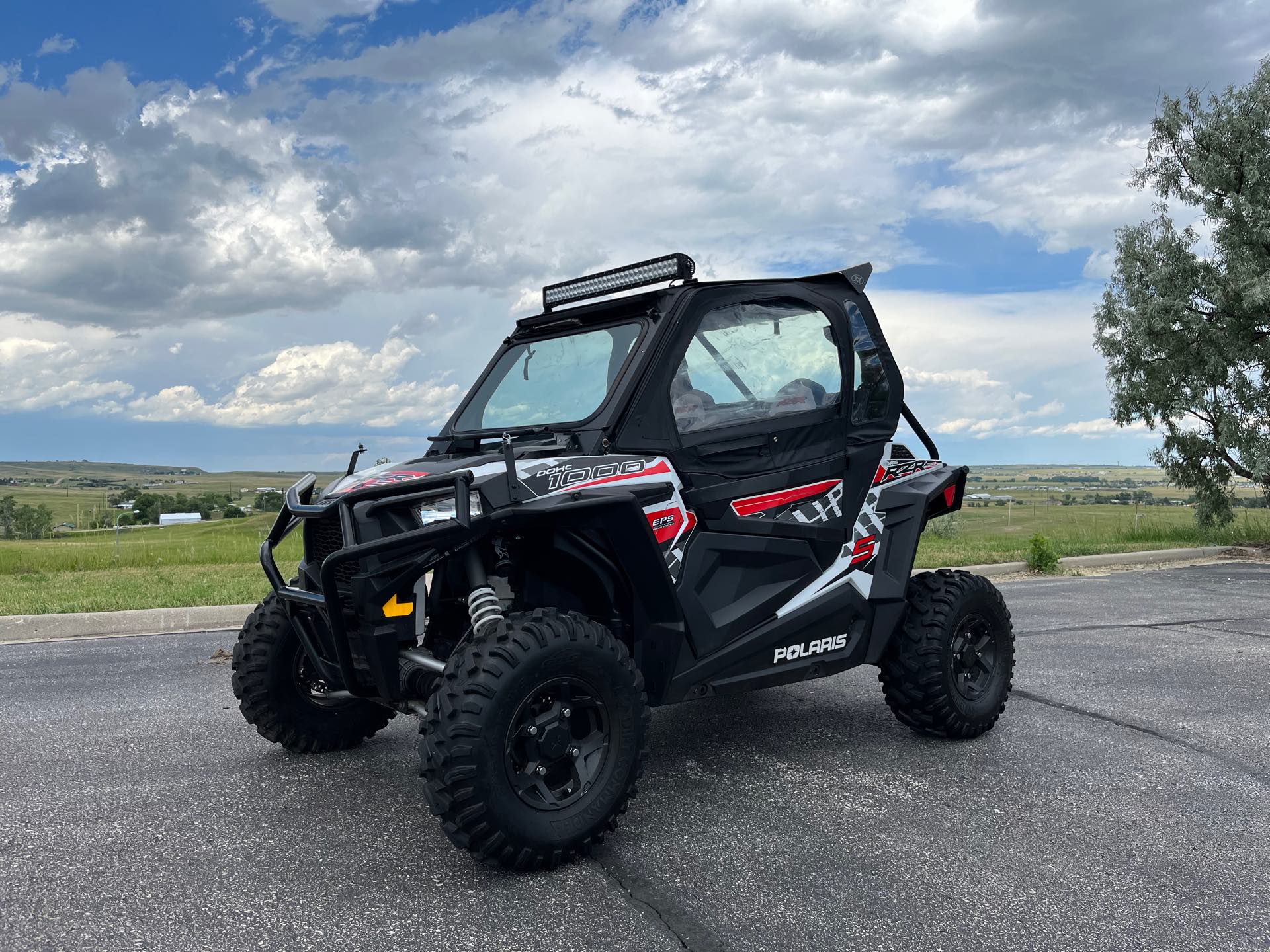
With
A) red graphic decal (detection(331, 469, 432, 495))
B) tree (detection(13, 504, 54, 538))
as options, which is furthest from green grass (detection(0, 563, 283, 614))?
tree (detection(13, 504, 54, 538))

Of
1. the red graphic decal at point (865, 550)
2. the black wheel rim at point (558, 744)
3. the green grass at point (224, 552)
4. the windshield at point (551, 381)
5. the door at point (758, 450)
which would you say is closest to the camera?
the black wheel rim at point (558, 744)

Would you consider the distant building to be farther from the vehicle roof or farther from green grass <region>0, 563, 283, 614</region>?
the vehicle roof

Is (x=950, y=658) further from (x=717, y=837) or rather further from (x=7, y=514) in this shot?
(x=7, y=514)

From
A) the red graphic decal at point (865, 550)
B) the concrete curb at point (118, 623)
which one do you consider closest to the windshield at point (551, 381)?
the red graphic decal at point (865, 550)

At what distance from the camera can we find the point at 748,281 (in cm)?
467

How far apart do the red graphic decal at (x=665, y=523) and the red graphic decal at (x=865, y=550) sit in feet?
3.60

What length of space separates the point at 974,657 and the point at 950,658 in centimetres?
34

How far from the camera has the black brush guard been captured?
3.57m

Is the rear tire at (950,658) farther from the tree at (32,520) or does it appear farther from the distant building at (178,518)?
the tree at (32,520)

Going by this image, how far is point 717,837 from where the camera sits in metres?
3.86

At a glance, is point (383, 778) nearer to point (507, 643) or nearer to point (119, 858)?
point (119, 858)

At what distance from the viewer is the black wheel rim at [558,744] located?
3.57 meters

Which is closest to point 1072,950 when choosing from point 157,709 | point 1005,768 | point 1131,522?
point 1005,768

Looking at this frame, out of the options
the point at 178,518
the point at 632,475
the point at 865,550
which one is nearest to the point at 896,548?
the point at 865,550
